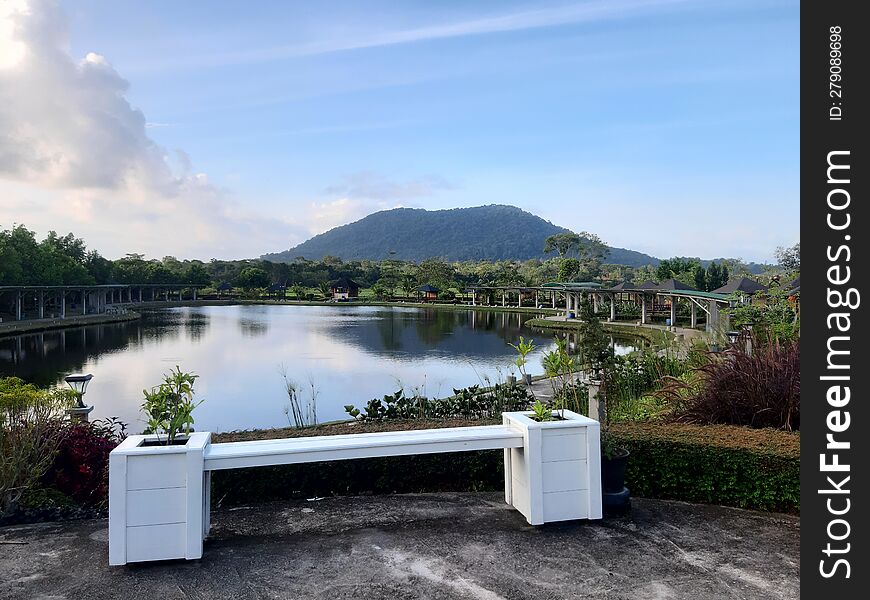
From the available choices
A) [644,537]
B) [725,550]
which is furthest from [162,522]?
[725,550]

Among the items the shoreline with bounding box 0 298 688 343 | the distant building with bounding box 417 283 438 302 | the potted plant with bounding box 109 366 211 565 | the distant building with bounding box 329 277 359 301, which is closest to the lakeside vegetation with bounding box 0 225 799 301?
the distant building with bounding box 417 283 438 302

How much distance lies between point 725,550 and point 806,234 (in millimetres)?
1599

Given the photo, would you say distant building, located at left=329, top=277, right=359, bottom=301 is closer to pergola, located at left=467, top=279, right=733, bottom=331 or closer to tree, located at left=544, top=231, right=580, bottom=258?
pergola, located at left=467, top=279, right=733, bottom=331

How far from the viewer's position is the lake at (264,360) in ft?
39.9

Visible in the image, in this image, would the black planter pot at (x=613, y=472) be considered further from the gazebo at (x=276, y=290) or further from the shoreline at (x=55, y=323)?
the gazebo at (x=276, y=290)

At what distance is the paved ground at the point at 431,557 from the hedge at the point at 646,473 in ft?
0.51

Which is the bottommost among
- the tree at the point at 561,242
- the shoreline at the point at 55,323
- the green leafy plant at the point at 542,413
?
the shoreline at the point at 55,323

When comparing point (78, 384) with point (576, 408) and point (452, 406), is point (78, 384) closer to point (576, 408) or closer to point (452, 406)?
point (452, 406)

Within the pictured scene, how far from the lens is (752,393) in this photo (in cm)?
470

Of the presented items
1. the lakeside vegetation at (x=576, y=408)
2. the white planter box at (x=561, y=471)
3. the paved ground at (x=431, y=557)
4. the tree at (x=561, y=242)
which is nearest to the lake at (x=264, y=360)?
the lakeside vegetation at (x=576, y=408)

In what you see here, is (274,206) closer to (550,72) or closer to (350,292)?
(550,72)

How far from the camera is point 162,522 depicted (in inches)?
112

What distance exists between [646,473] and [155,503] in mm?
2753

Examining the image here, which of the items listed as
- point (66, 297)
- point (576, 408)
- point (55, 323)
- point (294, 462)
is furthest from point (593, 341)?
point (66, 297)
